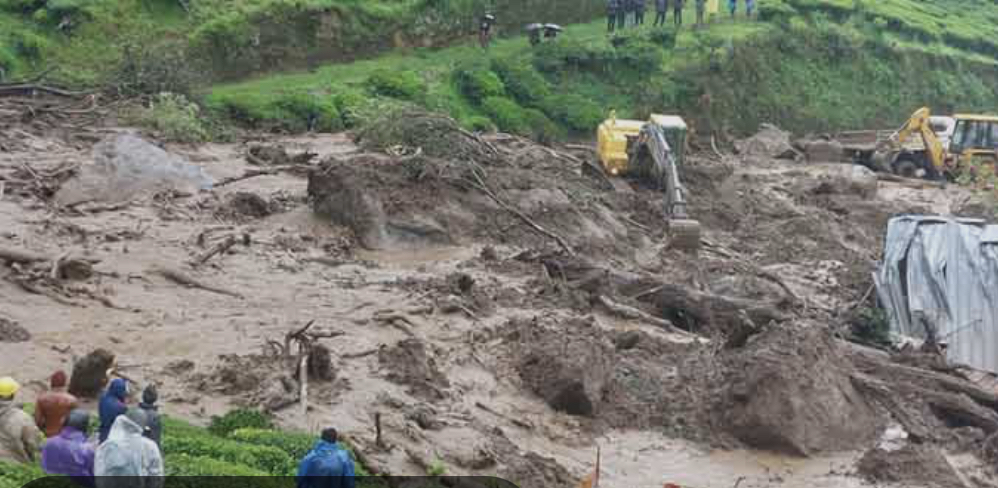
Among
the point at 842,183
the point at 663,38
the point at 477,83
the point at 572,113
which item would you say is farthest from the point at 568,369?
the point at 663,38

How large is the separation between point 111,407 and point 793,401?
9.18 metres

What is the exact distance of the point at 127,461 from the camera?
31.6 feet

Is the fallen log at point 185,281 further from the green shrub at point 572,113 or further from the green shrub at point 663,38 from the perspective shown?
the green shrub at point 663,38

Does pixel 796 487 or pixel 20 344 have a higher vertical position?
pixel 20 344

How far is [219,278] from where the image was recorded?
2066 centimetres

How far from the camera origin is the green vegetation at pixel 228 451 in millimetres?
10828

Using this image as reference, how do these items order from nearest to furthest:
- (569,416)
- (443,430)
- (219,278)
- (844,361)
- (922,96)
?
(443,430)
(569,416)
(844,361)
(219,278)
(922,96)

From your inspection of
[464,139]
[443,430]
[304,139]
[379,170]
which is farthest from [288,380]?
[304,139]

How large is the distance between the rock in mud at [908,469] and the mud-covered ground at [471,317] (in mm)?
40

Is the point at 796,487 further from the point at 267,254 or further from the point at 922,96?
the point at 922,96

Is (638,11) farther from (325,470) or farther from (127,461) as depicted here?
(127,461)

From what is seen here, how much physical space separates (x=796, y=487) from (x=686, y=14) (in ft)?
133

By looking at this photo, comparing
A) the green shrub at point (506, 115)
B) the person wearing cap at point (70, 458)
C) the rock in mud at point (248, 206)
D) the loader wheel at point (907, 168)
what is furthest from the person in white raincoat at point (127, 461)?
the loader wheel at point (907, 168)

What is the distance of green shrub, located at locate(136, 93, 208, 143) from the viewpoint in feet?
99.5
